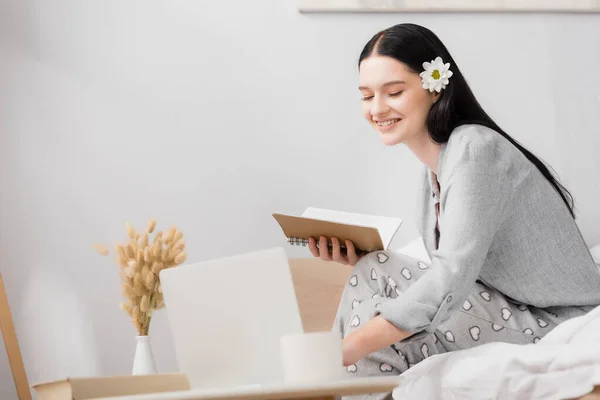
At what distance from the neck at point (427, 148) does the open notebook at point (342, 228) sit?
0.14 m

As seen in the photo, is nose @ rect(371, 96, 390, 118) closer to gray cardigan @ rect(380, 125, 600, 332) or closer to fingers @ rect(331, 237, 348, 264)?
gray cardigan @ rect(380, 125, 600, 332)

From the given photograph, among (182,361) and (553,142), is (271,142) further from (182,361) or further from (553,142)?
(182,361)

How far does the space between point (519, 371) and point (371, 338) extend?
0.22 metres

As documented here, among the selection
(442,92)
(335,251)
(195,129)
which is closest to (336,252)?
(335,251)

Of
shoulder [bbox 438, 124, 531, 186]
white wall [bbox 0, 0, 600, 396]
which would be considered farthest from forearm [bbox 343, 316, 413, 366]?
white wall [bbox 0, 0, 600, 396]

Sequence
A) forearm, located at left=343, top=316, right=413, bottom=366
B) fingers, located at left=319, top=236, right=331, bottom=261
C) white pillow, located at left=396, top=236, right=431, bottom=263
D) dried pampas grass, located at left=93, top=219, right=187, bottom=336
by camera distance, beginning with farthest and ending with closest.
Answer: white pillow, located at left=396, top=236, right=431, bottom=263, dried pampas grass, located at left=93, top=219, right=187, bottom=336, fingers, located at left=319, top=236, right=331, bottom=261, forearm, located at left=343, top=316, right=413, bottom=366

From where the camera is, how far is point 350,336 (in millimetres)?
1240

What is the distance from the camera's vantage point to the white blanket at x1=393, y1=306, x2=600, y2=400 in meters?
1.10

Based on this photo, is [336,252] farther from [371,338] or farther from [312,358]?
[312,358]

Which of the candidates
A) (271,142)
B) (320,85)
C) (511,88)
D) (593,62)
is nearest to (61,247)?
(271,142)

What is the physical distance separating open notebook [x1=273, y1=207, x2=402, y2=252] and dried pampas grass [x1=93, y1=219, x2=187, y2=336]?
0.94 feet

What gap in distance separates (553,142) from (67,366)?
56.7 inches

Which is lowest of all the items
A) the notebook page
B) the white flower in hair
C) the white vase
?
the white vase

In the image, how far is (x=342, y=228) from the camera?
152cm
